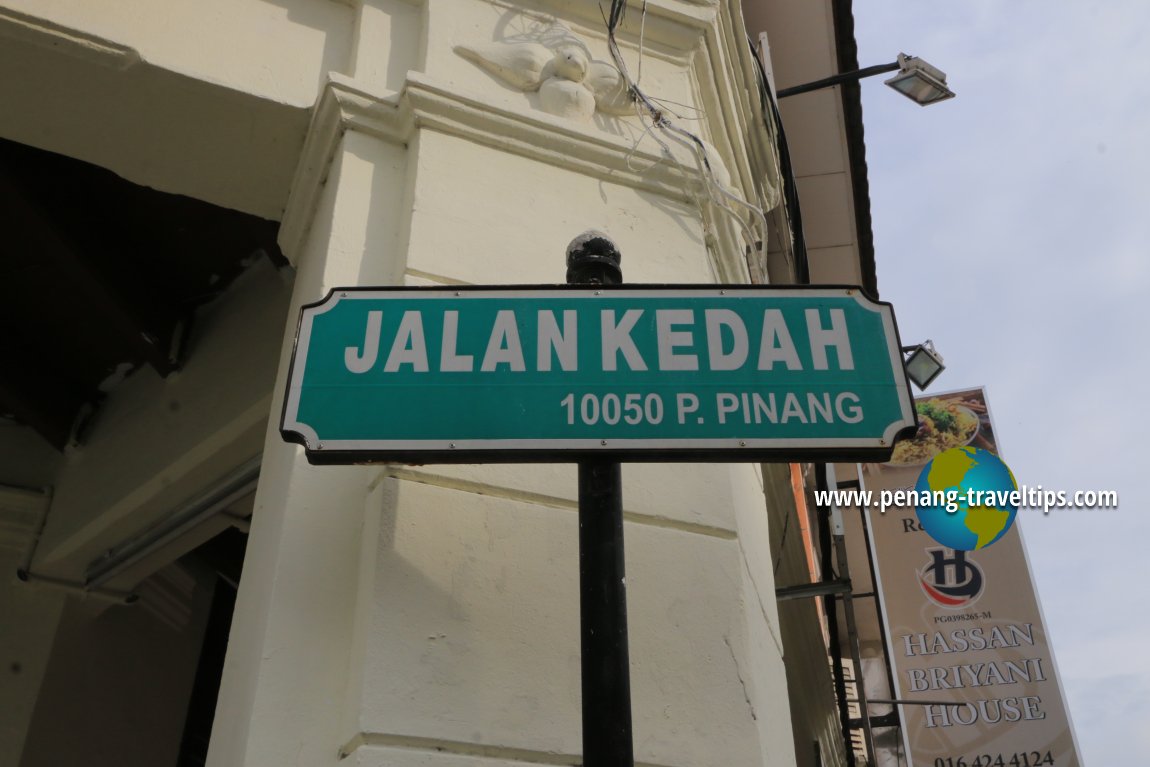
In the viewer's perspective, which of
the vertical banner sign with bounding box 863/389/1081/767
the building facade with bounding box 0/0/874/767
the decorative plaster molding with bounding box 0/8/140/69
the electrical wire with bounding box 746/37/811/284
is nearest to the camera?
the building facade with bounding box 0/0/874/767

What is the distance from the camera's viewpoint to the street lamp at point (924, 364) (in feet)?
26.6

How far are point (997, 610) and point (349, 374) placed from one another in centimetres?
679

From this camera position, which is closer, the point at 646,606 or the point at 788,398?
the point at 788,398

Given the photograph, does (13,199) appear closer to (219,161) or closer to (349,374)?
(219,161)

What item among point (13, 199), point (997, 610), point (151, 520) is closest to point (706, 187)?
point (13, 199)

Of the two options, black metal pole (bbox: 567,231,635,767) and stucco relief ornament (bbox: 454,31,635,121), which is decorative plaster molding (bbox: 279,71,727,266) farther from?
black metal pole (bbox: 567,231,635,767)

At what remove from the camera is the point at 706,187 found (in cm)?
308

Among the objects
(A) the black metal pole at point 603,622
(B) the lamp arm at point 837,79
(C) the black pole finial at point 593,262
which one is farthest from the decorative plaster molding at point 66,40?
(B) the lamp arm at point 837,79

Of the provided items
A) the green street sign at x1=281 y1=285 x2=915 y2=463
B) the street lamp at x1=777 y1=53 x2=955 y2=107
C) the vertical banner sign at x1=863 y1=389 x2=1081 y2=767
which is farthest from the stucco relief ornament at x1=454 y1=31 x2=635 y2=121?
the vertical banner sign at x1=863 y1=389 x2=1081 y2=767
